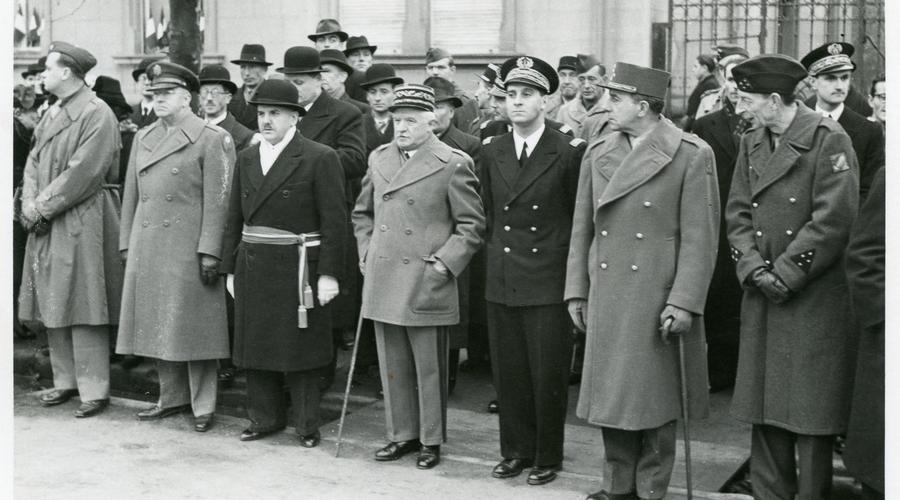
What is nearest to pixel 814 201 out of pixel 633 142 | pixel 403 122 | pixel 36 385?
pixel 633 142

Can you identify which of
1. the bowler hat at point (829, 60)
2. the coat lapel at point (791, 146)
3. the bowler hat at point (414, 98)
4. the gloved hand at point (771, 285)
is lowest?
the gloved hand at point (771, 285)

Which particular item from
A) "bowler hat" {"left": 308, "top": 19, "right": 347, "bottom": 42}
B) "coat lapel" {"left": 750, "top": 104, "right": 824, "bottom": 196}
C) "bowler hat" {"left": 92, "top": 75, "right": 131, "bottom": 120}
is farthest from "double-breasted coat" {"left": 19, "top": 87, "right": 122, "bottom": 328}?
"coat lapel" {"left": 750, "top": 104, "right": 824, "bottom": 196}

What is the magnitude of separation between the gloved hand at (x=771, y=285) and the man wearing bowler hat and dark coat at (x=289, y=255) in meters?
2.56

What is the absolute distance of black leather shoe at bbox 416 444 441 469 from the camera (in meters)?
6.80

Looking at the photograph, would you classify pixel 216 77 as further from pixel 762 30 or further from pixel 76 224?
pixel 762 30

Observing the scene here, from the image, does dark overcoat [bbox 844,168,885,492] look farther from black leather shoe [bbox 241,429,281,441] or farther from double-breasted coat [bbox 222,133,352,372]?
black leather shoe [bbox 241,429,281,441]

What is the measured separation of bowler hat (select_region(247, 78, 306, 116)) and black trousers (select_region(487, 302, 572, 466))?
1.75 m

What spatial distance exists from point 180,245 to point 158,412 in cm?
108

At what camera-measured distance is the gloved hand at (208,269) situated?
7645mm

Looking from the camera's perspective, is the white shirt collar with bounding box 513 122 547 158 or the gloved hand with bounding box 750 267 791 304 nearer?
the gloved hand with bounding box 750 267 791 304

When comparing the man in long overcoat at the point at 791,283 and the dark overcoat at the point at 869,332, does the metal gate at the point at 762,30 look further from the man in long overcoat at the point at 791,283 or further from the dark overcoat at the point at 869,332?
the dark overcoat at the point at 869,332

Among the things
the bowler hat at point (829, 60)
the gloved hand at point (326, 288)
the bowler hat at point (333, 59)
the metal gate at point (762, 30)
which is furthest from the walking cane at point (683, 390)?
the metal gate at point (762, 30)

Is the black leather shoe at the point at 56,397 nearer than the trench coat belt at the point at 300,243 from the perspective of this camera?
No

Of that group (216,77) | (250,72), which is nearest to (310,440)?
(216,77)
